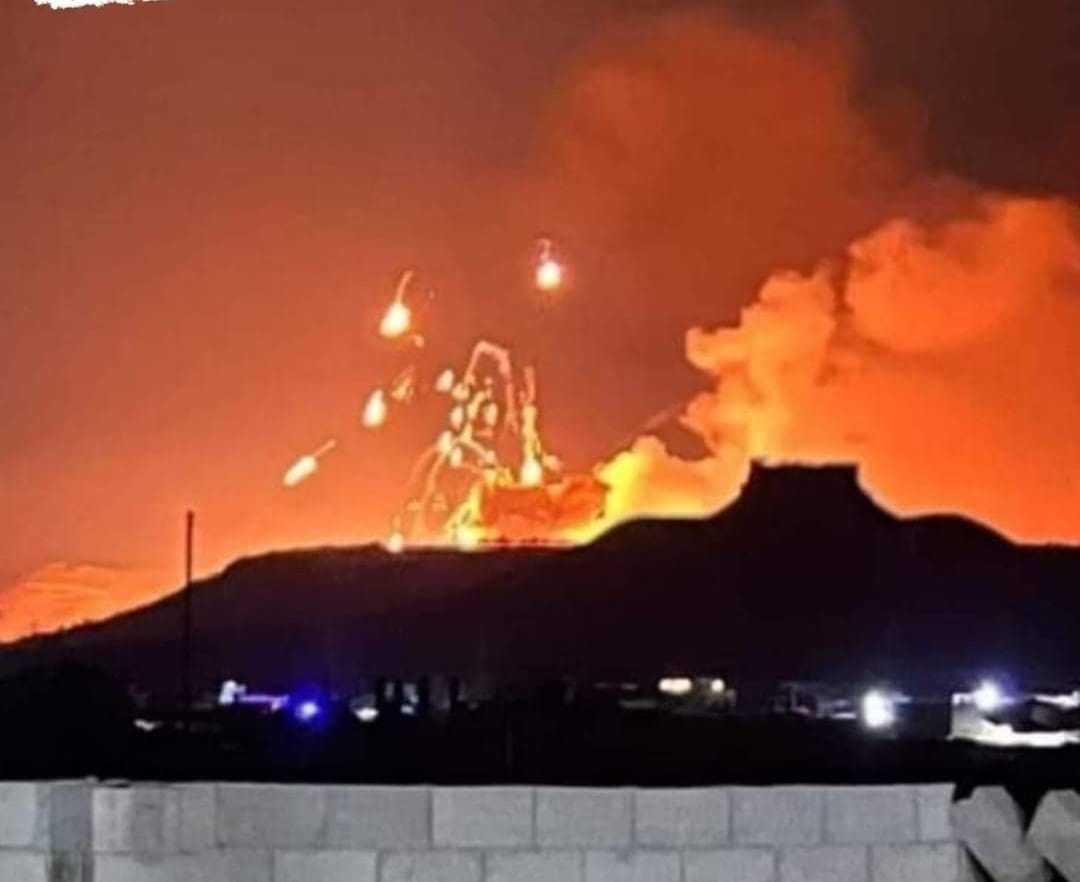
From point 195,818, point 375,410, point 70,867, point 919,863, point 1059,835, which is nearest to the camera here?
point 70,867

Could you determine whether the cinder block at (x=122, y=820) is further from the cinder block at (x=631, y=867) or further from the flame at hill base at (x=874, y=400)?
the flame at hill base at (x=874, y=400)

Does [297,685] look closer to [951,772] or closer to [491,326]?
[491,326]

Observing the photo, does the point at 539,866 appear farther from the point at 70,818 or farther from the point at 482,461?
the point at 482,461

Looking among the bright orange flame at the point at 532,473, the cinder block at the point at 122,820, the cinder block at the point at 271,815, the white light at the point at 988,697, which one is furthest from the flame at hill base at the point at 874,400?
the cinder block at the point at 122,820

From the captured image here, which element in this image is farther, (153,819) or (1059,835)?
(1059,835)

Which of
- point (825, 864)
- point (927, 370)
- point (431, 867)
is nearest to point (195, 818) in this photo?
point (431, 867)
